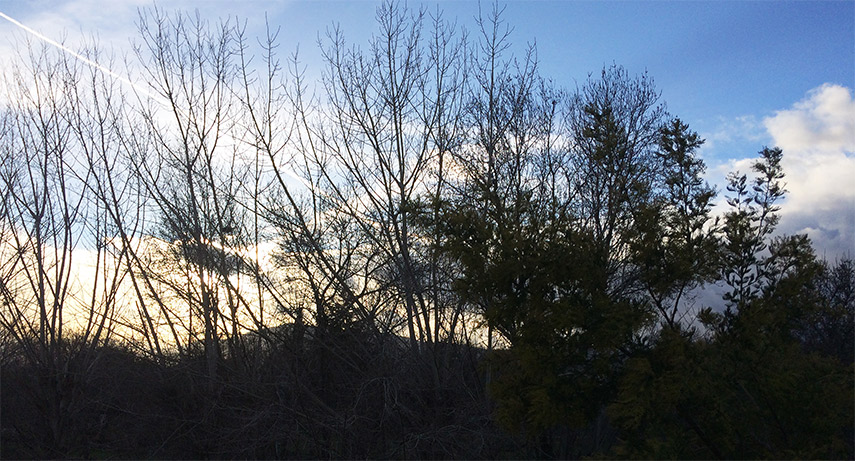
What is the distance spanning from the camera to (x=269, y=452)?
11.3 meters

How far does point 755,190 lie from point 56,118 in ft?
39.8

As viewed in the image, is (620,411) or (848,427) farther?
(848,427)

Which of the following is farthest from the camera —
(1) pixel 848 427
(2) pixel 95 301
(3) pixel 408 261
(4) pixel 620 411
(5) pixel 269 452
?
(2) pixel 95 301

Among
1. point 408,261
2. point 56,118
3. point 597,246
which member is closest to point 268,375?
point 408,261

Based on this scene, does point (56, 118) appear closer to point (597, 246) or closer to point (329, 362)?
point (329, 362)

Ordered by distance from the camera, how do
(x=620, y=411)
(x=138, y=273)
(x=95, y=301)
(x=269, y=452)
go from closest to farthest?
1. (x=620, y=411)
2. (x=269, y=452)
3. (x=95, y=301)
4. (x=138, y=273)

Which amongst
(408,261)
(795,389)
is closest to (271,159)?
(408,261)

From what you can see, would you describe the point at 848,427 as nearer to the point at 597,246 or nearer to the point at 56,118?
the point at 597,246

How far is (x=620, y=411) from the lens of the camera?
18.5 feet

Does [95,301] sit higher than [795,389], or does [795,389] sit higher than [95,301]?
[95,301]

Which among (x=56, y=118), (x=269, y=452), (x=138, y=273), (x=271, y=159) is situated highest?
(x=56, y=118)

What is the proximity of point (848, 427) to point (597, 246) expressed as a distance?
2842 mm

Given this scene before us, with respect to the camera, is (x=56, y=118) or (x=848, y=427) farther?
(x=56, y=118)

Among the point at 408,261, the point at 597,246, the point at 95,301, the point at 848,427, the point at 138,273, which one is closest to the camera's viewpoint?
the point at 848,427
